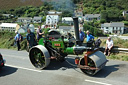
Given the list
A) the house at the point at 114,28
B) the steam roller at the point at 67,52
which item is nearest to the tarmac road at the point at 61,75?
the steam roller at the point at 67,52

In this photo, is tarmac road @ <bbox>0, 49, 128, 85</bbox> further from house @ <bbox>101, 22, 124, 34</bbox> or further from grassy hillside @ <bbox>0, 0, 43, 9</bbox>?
house @ <bbox>101, 22, 124, 34</bbox>

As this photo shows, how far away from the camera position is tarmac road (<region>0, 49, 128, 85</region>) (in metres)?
4.93

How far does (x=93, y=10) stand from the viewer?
3831 inches

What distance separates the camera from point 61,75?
556cm

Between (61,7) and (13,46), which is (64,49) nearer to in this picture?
(61,7)

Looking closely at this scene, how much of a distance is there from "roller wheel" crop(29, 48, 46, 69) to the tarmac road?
0.23 m

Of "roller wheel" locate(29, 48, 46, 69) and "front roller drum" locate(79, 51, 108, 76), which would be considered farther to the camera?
"roller wheel" locate(29, 48, 46, 69)

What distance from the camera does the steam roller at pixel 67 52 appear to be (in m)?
5.29

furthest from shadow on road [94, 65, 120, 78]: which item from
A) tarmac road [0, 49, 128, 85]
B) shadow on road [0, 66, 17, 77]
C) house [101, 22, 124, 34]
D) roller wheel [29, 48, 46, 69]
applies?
house [101, 22, 124, 34]

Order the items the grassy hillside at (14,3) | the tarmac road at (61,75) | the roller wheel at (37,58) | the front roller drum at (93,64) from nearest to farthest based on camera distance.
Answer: the grassy hillside at (14,3)
the tarmac road at (61,75)
the front roller drum at (93,64)
the roller wheel at (37,58)

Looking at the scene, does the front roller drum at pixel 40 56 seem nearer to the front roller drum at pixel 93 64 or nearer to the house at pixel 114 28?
the front roller drum at pixel 93 64

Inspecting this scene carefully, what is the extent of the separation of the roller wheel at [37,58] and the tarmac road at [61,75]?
23 cm

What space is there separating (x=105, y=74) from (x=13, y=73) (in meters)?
3.58

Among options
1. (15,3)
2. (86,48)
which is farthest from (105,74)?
(15,3)
